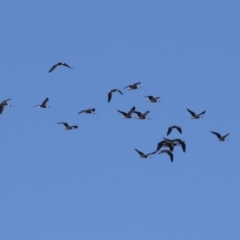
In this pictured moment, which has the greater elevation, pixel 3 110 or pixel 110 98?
pixel 110 98

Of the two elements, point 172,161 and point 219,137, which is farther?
point 219,137

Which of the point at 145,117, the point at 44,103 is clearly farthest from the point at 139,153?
the point at 44,103

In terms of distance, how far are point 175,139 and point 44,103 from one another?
407 inches

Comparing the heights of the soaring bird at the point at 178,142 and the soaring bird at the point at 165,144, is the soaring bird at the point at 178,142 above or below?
above

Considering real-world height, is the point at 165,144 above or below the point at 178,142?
below

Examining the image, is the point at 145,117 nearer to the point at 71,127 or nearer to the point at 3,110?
the point at 71,127

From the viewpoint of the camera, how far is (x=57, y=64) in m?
71.5

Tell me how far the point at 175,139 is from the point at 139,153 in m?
5.74

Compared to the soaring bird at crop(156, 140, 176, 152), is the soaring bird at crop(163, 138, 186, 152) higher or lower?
higher

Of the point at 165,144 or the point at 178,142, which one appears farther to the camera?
the point at 178,142

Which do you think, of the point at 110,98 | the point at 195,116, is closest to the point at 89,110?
the point at 110,98

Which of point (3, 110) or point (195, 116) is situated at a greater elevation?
point (195, 116)

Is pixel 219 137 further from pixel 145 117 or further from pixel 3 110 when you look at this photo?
pixel 3 110

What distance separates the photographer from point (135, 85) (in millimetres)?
73250
